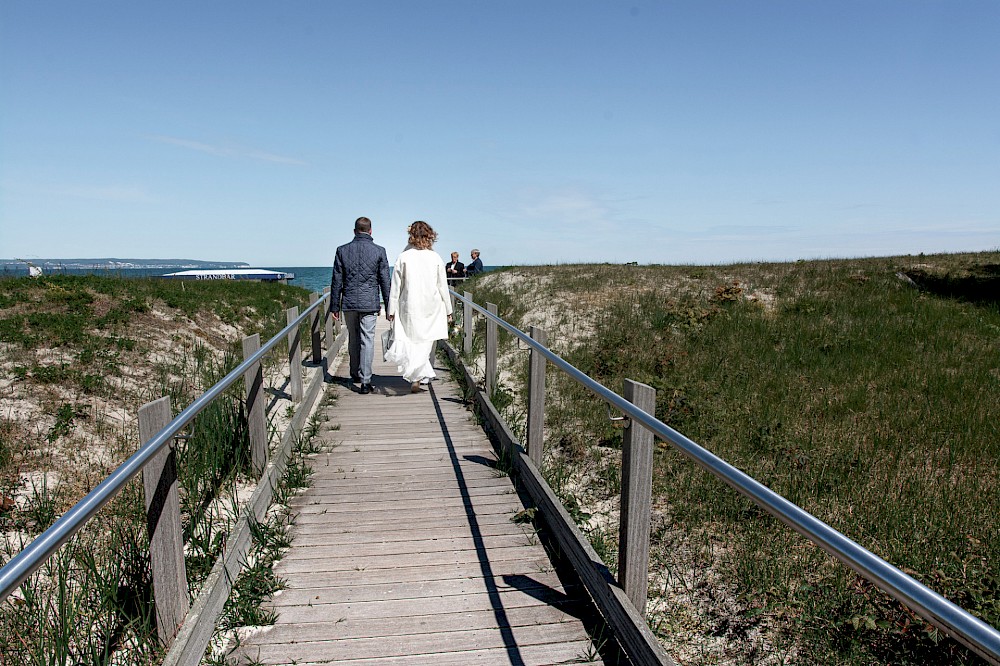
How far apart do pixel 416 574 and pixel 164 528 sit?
4.75ft

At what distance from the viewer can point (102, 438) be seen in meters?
6.52

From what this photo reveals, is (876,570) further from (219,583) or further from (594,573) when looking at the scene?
(219,583)

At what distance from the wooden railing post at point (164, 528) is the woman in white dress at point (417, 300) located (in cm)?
514

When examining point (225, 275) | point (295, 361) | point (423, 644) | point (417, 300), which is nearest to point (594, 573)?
point (423, 644)

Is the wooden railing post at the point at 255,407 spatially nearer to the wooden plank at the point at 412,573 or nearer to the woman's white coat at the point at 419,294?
the wooden plank at the point at 412,573

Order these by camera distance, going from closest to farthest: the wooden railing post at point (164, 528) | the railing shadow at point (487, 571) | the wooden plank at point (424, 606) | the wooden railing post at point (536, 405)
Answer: the wooden railing post at point (164, 528) → the railing shadow at point (487, 571) → the wooden plank at point (424, 606) → the wooden railing post at point (536, 405)

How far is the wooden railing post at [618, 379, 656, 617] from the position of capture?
2.81 meters

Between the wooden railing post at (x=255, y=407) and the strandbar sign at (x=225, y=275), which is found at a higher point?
the strandbar sign at (x=225, y=275)

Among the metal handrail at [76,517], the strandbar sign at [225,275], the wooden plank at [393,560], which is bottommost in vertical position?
the wooden plank at [393,560]

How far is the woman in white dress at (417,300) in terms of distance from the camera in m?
7.69

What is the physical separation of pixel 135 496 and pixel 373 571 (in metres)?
1.73

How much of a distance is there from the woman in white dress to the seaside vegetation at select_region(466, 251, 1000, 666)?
53.0 inches

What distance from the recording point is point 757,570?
12.4 feet

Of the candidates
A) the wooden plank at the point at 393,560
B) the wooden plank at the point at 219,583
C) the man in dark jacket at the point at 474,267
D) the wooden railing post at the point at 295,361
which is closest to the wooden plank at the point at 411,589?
the wooden plank at the point at 393,560
